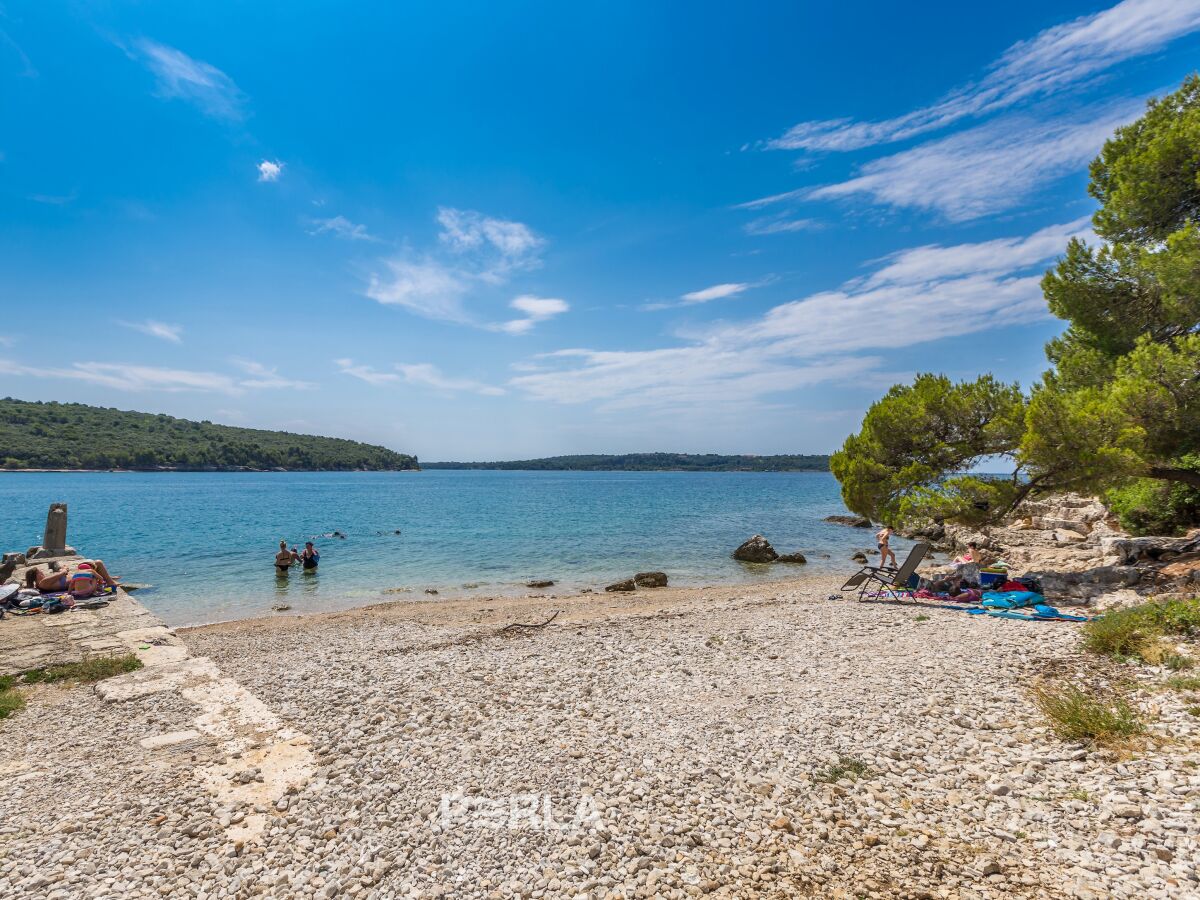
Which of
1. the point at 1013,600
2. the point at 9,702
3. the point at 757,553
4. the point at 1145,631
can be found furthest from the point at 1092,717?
the point at 757,553

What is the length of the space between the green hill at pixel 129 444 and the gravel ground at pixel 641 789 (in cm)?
16772

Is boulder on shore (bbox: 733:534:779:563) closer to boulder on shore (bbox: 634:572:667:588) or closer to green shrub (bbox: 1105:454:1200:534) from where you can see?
boulder on shore (bbox: 634:572:667:588)

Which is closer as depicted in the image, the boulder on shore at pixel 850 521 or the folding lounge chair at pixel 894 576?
the folding lounge chair at pixel 894 576

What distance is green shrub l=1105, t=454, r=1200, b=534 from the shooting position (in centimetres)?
1914

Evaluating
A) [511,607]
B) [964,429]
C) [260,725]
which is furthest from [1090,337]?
[260,725]

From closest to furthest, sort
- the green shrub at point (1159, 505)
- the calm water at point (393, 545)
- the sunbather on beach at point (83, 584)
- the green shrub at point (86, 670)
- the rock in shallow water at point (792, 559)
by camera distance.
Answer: the green shrub at point (86, 670)
the sunbather on beach at point (83, 584)
the green shrub at point (1159, 505)
the calm water at point (393, 545)
the rock in shallow water at point (792, 559)

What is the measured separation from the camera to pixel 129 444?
146500 millimetres

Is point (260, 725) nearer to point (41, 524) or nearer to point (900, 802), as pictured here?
point (900, 802)

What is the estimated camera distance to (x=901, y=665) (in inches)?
378

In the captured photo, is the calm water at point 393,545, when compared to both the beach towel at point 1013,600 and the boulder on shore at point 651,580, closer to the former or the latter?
the boulder on shore at point 651,580

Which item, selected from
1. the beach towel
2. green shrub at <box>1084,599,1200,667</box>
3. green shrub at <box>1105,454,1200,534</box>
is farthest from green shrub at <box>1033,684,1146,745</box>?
green shrub at <box>1105,454,1200,534</box>

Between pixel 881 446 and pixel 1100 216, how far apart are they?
8.76 m

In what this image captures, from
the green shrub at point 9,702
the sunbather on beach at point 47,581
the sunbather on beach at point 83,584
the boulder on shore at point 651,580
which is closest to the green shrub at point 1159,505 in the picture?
the boulder on shore at point 651,580

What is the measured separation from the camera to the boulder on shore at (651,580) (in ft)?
79.6
